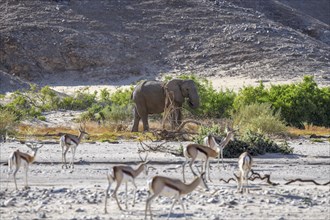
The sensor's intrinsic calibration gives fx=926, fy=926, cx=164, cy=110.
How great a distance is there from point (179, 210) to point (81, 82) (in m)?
51.9

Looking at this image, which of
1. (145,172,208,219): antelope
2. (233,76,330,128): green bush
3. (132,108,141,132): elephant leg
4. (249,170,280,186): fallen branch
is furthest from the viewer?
(233,76,330,128): green bush

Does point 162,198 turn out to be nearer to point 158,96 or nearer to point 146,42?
point 158,96

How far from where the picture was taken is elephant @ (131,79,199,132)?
33.2 m

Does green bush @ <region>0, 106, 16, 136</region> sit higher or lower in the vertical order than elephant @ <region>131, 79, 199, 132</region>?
lower

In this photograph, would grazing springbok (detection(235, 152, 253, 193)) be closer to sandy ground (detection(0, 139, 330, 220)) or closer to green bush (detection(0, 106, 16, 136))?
sandy ground (detection(0, 139, 330, 220))

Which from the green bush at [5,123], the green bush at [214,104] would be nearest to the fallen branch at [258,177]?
the green bush at [5,123]

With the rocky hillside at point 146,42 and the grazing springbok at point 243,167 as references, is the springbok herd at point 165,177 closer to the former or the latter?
the grazing springbok at point 243,167

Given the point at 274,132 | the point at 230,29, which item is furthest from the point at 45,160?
the point at 230,29

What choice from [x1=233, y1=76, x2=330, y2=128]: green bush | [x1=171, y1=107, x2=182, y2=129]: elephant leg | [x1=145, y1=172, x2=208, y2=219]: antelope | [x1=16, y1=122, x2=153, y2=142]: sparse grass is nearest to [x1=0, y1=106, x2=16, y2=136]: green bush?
[x1=16, y1=122, x2=153, y2=142]: sparse grass

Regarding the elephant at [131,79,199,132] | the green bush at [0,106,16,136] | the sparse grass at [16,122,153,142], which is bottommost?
the sparse grass at [16,122,153,142]

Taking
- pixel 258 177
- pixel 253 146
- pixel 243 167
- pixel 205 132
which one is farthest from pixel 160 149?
pixel 243 167

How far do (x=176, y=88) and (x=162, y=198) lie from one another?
18.2 metres

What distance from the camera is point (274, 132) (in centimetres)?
2816

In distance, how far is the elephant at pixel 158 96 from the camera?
3322 cm
